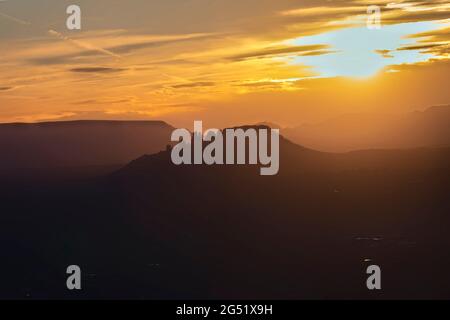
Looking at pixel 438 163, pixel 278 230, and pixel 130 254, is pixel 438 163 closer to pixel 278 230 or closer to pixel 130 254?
pixel 278 230

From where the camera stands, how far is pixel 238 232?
127 metres

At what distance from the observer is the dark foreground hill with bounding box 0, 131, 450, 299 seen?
9762cm

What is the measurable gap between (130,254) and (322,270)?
34.7 m

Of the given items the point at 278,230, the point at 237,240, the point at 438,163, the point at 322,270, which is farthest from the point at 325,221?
the point at 438,163

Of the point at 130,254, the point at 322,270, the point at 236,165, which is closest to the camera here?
the point at 322,270

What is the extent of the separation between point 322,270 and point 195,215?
1970 inches

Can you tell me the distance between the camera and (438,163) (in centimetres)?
16225

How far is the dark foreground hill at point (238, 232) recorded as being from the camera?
9762cm

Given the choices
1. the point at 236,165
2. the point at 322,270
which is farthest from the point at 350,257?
the point at 236,165

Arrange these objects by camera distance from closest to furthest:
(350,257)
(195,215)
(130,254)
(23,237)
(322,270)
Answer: (322,270) → (350,257) → (130,254) → (23,237) → (195,215)

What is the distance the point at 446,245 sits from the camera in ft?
358

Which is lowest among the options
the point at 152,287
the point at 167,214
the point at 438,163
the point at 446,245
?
the point at 152,287

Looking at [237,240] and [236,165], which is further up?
[236,165]

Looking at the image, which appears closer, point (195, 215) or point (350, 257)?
point (350, 257)
